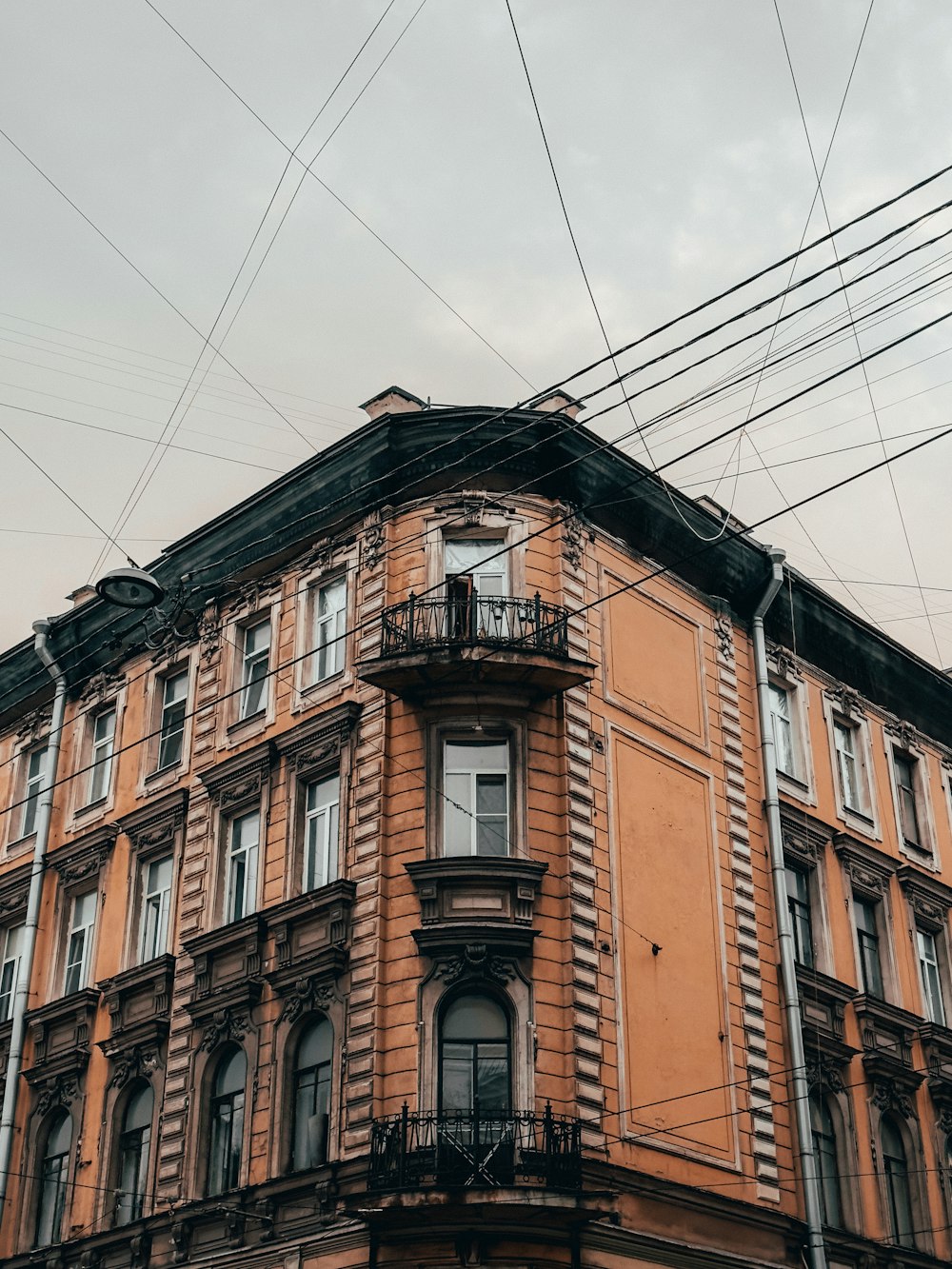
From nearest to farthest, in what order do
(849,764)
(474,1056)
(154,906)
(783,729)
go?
(474,1056), (154,906), (783,729), (849,764)

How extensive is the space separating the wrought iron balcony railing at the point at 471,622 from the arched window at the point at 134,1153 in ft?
24.8

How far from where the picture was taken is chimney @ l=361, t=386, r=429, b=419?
25578 millimetres

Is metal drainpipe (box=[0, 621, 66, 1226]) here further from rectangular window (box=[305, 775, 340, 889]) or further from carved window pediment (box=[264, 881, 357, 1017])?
carved window pediment (box=[264, 881, 357, 1017])

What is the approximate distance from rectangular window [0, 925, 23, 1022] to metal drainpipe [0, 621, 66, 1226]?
0.67 meters

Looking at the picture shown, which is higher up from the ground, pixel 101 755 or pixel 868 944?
pixel 101 755

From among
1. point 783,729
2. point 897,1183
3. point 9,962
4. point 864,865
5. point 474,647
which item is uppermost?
point 783,729

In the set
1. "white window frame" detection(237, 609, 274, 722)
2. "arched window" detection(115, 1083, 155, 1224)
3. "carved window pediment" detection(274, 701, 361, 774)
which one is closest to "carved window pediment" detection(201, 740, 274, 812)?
"carved window pediment" detection(274, 701, 361, 774)

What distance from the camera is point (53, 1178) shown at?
83.9 feet

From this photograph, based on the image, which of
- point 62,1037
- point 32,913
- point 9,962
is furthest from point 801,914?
point 9,962

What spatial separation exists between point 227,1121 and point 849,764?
12473mm

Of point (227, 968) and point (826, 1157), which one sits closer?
point (227, 968)

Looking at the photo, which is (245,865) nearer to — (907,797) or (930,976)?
(930,976)

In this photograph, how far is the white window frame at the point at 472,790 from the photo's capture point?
22141 mm

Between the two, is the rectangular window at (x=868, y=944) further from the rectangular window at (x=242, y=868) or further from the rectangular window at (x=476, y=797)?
the rectangular window at (x=242, y=868)
